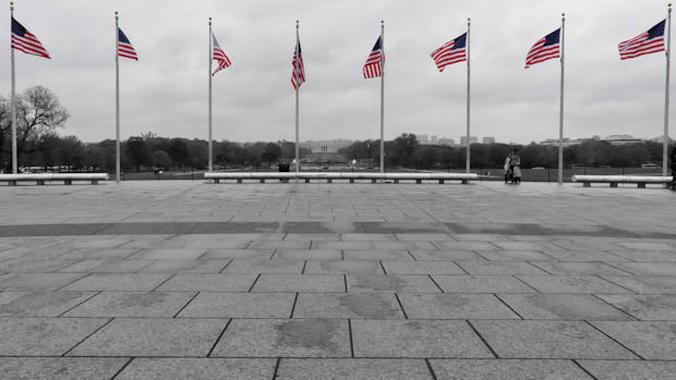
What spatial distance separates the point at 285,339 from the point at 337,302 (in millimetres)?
1090

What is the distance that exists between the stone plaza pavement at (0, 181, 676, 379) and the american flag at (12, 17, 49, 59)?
1725 cm

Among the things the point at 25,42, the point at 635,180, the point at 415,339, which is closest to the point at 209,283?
the point at 415,339

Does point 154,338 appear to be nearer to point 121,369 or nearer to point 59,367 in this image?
point 121,369

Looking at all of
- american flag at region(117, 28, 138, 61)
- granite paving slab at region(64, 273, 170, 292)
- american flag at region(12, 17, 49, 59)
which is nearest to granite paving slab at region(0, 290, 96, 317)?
granite paving slab at region(64, 273, 170, 292)

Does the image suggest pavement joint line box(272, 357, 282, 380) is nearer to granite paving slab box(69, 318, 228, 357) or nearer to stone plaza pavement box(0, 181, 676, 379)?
stone plaza pavement box(0, 181, 676, 379)

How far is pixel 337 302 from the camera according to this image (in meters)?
4.72

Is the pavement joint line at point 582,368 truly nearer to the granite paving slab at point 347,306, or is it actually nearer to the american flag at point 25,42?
the granite paving slab at point 347,306

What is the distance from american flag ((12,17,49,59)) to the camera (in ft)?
75.8

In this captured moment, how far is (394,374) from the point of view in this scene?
10.2 feet

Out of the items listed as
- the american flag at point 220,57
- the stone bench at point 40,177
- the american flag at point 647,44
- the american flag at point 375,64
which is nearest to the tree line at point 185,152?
the stone bench at point 40,177

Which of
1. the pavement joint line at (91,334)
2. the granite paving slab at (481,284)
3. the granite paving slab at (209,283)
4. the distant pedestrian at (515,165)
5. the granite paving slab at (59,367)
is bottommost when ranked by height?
the granite paving slab at (59,367)

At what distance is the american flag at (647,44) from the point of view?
21719 mm

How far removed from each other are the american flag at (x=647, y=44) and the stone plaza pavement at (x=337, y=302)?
1543 cm

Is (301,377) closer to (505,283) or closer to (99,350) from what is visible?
(99,350)
